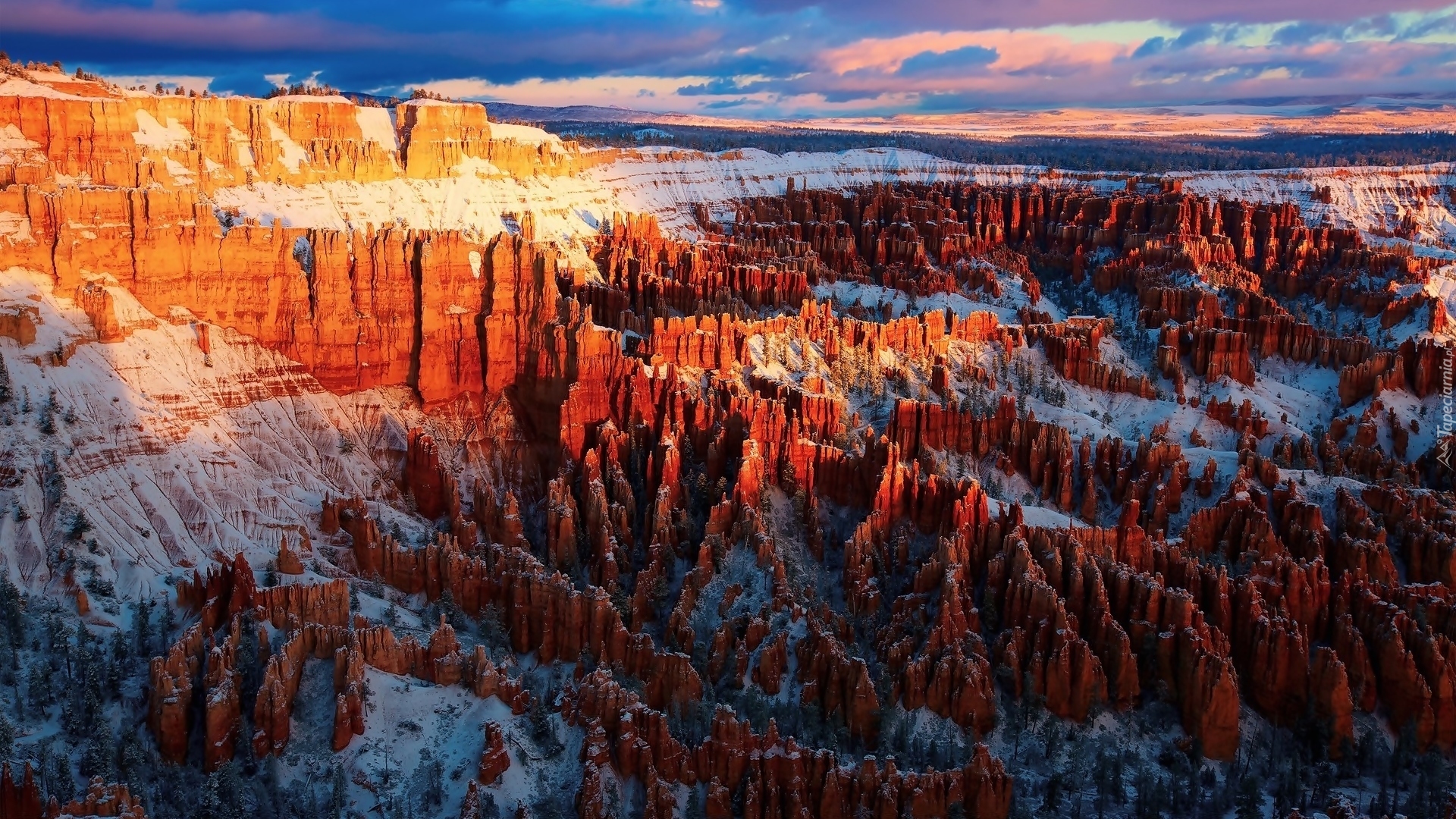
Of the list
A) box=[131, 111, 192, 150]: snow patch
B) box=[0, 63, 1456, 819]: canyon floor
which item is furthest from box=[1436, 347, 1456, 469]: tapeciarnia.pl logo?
box=[131, 111, 192, 150]: snow patch

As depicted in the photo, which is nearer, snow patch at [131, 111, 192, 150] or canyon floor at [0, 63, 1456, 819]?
canyon floor at [0, 63, 1456, 819]

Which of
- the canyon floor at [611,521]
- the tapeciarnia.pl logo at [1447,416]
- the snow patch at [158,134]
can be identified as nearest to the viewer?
the canyon floor at [611,521]

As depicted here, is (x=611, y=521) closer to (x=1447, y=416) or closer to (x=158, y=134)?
(x=158, y=134)

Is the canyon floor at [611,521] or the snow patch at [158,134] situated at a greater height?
the snow patch at [158,134]

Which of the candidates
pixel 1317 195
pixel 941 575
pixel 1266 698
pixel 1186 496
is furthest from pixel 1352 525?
pixel 1317 195

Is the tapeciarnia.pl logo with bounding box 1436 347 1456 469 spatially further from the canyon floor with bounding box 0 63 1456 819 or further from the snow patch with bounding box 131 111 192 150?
the snow patch with bounding box 131 111 192 150

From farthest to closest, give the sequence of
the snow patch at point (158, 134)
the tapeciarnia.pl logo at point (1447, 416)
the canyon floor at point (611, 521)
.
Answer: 1. the snow patch at point (158, 134)
2. the tapeciarnia.pl logo at point (1447, 416)
3. the canyon floor at point (611, 521)

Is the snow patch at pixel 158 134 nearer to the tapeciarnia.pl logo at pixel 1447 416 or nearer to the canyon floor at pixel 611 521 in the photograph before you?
the canyon floor at pixel 611 521

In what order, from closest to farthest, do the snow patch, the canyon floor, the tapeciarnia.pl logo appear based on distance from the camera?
the canyon floor → the tapeciarnia.pl logo → the snow patch

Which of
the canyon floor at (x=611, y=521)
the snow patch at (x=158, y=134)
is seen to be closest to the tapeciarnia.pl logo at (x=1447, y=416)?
the canyon floor at (x=611, y=521)
